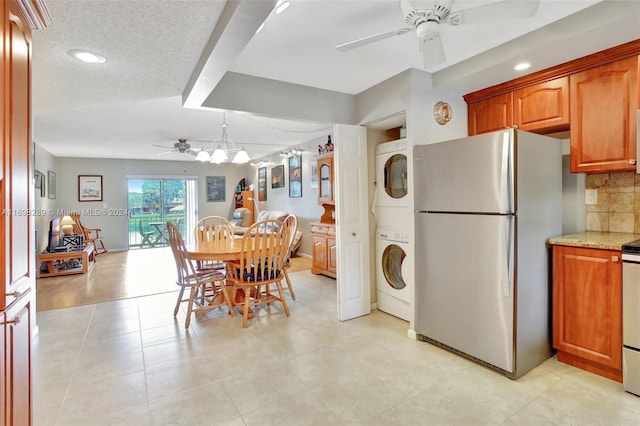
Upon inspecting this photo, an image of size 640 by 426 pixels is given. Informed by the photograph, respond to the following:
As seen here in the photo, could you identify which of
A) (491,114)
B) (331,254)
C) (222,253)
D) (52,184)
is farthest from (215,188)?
(491,114)

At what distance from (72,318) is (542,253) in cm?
444

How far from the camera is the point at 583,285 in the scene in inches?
87.4

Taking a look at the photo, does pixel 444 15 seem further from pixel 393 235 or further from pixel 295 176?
pixel 295 176

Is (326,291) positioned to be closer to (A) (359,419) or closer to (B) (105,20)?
(A) (359,419)

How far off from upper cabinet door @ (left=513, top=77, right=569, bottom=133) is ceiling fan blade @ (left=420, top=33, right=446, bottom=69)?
4.32 ft

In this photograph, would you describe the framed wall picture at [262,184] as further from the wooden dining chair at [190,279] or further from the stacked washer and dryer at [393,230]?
the stacked washer and dryer at [393,230]

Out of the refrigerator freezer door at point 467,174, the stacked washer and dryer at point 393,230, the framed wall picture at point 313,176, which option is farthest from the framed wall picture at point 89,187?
the refrigerator freezer door at point 467,174

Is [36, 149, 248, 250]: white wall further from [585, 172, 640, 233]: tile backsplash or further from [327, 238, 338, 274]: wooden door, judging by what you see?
[585, 172, 640, 233]: tile backsplash

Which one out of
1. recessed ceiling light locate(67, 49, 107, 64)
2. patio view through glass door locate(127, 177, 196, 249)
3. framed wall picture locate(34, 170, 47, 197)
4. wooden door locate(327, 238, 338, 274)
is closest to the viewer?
recessed ceiling light locate(67, 49, 107, 64)

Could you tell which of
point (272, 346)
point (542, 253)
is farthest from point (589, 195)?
point (272, 346)

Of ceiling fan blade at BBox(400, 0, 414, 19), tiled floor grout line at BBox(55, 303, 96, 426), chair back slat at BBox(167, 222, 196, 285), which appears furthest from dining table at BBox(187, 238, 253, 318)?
ceiling fan blade at BBox(400, 0, 414, 19)

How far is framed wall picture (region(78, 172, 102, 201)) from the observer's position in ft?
25.2

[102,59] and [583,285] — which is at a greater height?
[102,59]

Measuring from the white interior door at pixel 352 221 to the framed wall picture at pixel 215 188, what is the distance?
21.7 feet
